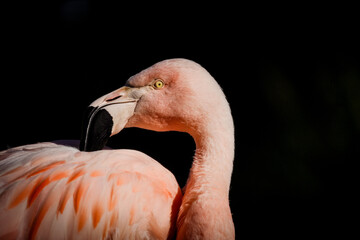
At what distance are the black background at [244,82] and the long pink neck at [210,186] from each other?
2.92 ft

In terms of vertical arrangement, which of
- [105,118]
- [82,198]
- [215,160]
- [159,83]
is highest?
[159,83]

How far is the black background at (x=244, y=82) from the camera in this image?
1.72m

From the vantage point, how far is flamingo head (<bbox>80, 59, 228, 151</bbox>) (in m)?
1.03

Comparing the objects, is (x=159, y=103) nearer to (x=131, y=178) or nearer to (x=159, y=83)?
(x=159, y=83)

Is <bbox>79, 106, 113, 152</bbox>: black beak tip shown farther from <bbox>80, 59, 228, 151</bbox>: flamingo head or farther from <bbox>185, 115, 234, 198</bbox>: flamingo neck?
<bbox>185, 115, 234, 198</bbox>: flamingo neck

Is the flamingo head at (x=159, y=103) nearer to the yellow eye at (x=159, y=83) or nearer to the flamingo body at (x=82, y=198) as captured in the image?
the yellow eye at (x=159, y=83)

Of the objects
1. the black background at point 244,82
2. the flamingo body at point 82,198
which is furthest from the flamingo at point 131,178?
the black background at point 244,82

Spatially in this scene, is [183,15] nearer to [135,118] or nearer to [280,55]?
[280,55]

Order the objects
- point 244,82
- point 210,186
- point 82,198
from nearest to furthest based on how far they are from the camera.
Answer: point 82,198 < point 210,186 < point 244,82

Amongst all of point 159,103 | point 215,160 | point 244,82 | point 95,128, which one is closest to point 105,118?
point 95,128

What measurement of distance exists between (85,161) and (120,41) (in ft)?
4.24

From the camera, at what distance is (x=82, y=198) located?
0.86 metres

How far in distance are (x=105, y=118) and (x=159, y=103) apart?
0.76ft

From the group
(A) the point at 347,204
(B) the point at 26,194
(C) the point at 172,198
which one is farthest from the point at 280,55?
(B) the point at 26,194
